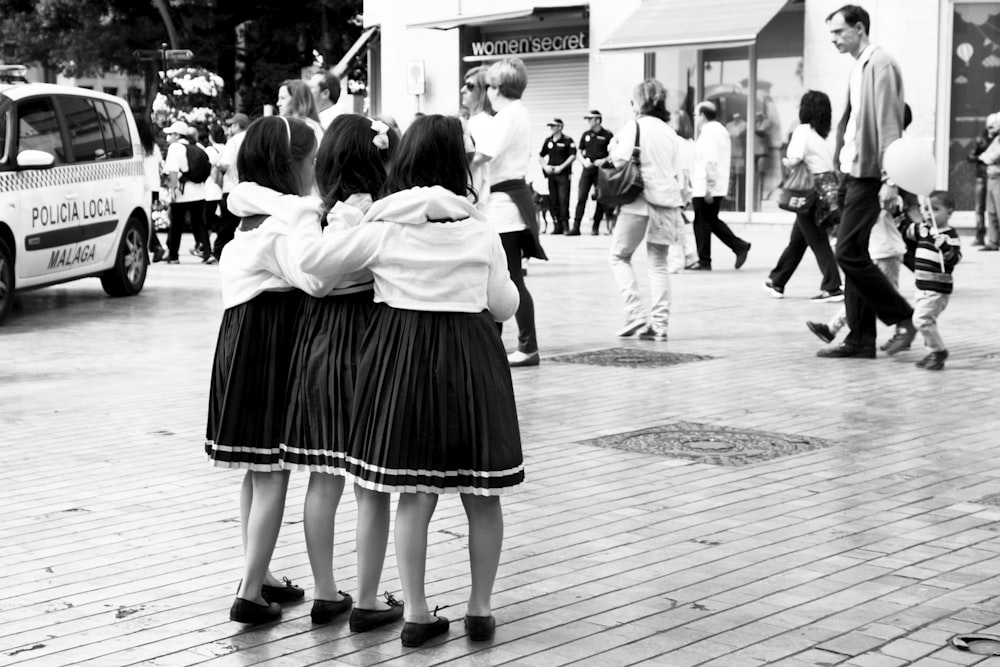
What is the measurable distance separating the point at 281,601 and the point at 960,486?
307 centimetres

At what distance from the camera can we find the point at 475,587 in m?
4.18

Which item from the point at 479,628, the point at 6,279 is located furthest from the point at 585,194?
the point at 479,628

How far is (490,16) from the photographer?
30.0m

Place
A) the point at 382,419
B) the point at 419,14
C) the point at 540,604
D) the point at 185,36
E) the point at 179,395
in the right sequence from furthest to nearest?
the point at 185,36 < the point at 419,14 < the point at 179,395 < the point at 540,604 < the point at 382,419

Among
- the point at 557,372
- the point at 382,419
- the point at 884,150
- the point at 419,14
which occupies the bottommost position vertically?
the point at 557,372

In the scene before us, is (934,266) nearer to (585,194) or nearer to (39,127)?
(39,127)

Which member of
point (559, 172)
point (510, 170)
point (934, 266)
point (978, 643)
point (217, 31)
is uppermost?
point (217, 31)

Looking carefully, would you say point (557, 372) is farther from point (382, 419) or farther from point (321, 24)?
point (321, 24)

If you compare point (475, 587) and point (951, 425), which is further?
point (951, 425)

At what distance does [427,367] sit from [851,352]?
6.66 meters

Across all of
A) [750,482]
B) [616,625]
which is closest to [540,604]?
[616,625]

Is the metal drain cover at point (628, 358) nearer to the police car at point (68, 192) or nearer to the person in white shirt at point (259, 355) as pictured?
the police car at point (68, 192)

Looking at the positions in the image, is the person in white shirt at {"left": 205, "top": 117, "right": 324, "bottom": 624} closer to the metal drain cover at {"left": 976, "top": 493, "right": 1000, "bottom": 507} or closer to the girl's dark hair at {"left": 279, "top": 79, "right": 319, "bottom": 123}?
the metal drain cover at {"left": 976, "top": 493, "right": 1000, "bottom": 507}

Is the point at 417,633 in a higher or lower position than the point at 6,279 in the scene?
lower
